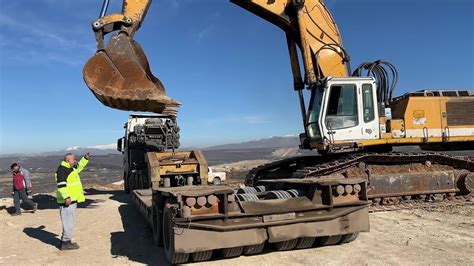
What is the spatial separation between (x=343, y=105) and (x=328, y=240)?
15.1ft

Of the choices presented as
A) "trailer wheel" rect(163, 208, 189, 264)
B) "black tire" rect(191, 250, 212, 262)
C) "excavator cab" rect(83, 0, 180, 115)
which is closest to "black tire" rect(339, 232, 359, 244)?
"black tire" rect(191, 250, 212, 262)

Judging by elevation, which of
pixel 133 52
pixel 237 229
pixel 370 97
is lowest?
pixel 237 229

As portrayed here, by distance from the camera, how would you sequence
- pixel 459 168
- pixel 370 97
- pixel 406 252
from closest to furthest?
pixel 406 252, pixel 370 97, pixel 459 168

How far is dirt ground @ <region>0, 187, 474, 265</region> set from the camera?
647cm

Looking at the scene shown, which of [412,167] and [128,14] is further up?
[128,14]

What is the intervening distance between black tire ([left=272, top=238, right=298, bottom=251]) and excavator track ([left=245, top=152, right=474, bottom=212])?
12.0 ft

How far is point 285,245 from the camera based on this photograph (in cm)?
684

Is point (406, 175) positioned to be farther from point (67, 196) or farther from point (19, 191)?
point (19, 191)

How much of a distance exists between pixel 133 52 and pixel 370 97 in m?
5.79

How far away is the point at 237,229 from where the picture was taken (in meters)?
6.21

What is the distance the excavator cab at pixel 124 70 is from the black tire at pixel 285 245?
4515mm

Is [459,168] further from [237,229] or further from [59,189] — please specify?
[59,189]

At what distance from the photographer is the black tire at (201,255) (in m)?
6.33

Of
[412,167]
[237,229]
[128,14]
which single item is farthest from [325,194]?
[128,14]
